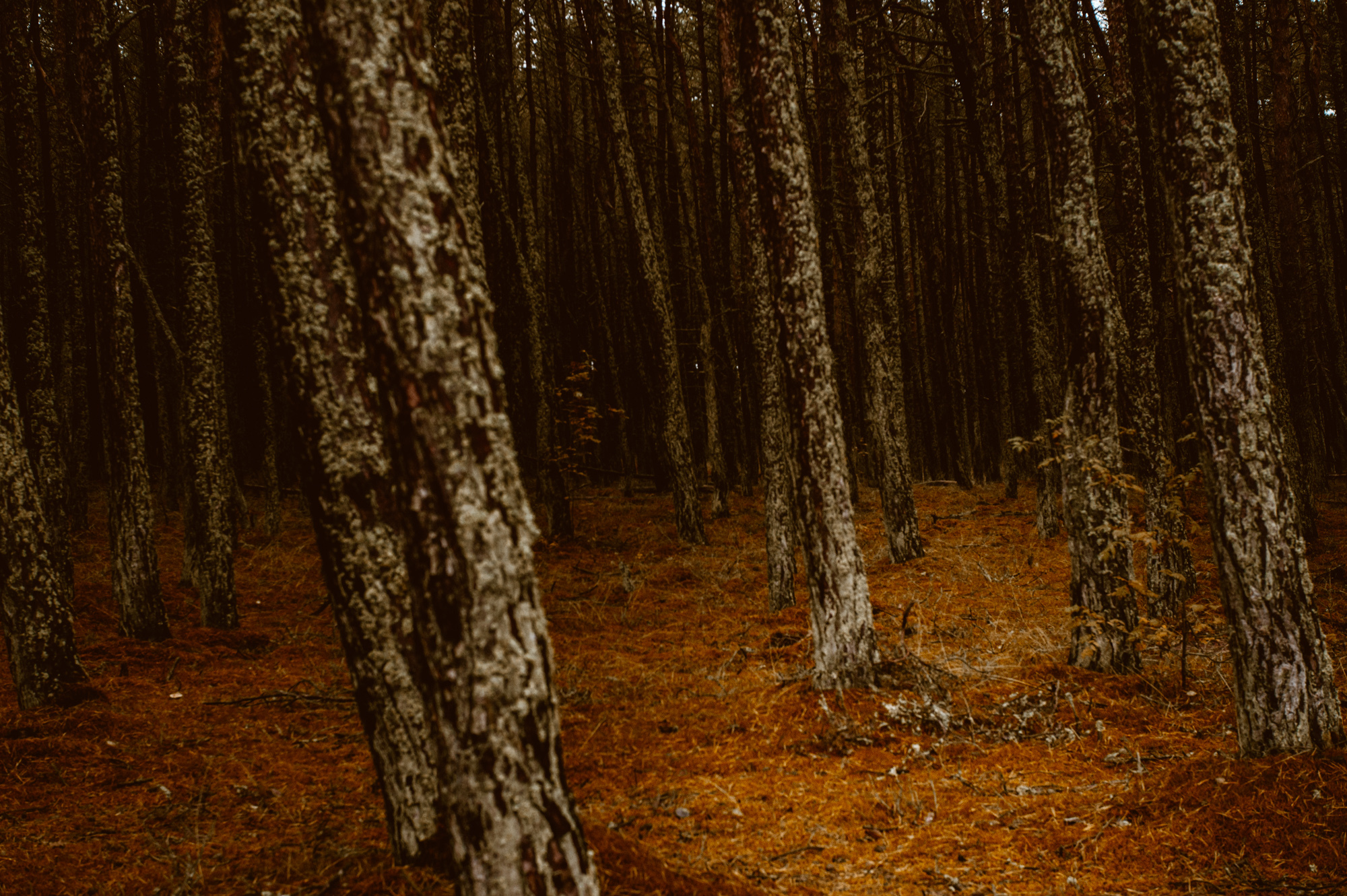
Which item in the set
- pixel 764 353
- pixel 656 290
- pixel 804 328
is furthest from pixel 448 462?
pixel 656 290

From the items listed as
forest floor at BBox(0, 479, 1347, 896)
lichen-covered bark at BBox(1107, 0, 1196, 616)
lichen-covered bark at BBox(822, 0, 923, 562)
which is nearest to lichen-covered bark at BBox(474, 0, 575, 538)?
forest floor at BBox(0, 479, 1347, 896)

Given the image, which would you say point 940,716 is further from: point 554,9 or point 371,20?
point 554,9

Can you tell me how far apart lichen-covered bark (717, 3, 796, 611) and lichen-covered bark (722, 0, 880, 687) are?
158cm

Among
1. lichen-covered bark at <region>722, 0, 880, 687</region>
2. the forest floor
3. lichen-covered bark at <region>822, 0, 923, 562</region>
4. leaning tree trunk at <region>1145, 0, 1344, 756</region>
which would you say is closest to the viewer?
the forest floor

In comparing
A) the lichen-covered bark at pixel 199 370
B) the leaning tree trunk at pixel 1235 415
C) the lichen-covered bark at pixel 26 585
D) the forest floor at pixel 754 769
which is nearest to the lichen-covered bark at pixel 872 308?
the forest floor at pixel 754 769

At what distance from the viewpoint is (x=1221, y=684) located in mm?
6457

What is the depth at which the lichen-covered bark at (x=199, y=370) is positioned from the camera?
31.2 ft

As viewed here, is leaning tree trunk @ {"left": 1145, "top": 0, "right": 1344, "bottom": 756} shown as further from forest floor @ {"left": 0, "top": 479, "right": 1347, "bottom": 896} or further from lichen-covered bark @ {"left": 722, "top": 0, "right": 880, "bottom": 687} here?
lichen-covered bark @ {"left": 722, "top": 0, "right": 880, "bottom": 687}

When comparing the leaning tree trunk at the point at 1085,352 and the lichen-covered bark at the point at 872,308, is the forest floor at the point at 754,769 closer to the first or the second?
the leaning tree trunk at the point at 1085,352

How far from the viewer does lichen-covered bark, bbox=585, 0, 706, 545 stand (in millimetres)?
14422

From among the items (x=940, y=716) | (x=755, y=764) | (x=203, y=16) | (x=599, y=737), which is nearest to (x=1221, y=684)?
(x=940, y=716)

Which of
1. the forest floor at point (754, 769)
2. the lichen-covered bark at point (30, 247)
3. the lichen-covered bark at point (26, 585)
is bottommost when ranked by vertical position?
the forest floor at point (754, 769)

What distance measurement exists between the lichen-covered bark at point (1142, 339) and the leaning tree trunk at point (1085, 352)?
5.63 feet

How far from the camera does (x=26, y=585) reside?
6.55m
